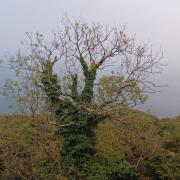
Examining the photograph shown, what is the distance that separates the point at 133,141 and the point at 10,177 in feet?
24.7

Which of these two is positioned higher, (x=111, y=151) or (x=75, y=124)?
(x=75, y=124)

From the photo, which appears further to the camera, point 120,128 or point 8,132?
point 8,132

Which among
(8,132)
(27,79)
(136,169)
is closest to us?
(27,79)

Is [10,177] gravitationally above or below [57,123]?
below

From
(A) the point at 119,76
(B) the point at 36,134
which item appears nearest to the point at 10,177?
(B) the point at 36,134

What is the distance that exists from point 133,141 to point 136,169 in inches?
70.6

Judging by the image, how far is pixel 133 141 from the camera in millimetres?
27797

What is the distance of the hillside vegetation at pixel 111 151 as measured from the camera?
25984mm

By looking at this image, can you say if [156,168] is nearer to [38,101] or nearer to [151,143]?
[151,143]

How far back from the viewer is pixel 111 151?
2661 cm

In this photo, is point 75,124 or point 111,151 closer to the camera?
point 75,124

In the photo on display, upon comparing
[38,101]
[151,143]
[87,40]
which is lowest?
[151,143]

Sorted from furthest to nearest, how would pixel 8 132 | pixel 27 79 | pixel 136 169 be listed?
pixel 8 132 → pixel 136 169 → pixel 27 79

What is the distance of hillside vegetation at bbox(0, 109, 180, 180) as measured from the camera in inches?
1023
